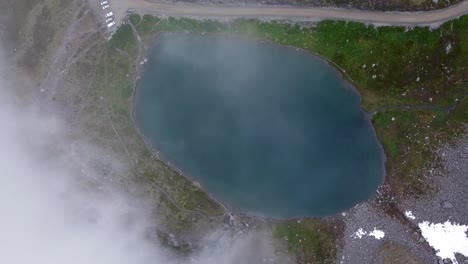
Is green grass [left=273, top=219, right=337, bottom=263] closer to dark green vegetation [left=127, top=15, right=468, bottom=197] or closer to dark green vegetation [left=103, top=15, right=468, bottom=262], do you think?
dark green vegetation [left=103, top=15, right=468, bottom=262]

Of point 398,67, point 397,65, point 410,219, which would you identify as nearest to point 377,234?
point 410,219

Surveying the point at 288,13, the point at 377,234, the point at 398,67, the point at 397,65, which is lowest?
the point at 377,234

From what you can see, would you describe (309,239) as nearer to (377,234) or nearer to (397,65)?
(377,234)

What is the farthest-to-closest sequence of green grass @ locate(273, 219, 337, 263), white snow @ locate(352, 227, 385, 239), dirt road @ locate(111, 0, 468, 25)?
white snow @ locate(352, 227, 385, 239)
green grass @ locate(273, 219, 337, 263)
dirt road @ locate(111, 0, 468, 25)

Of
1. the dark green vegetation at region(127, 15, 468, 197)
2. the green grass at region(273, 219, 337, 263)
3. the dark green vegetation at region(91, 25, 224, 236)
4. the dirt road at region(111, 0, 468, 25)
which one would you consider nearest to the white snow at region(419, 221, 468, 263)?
the dark green vegetation at region(127, 15, 468, 197)

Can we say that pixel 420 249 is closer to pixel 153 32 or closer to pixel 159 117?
pixel 159 117

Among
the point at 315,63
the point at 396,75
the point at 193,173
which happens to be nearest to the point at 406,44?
the point at 396,75
